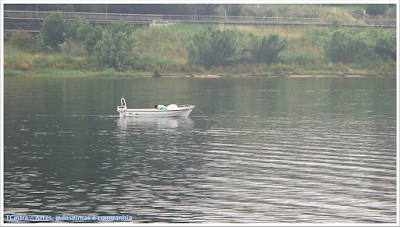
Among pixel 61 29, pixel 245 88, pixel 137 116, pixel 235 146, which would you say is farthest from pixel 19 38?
pixel 235 146

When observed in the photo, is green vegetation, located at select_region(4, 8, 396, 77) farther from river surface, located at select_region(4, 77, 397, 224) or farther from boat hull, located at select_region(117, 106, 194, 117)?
boat hull, located at select_region(117, 106, 194, 117)

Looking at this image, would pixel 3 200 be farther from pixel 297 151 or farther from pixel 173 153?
pixel 297 151

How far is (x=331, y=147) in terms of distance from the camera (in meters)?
33.4

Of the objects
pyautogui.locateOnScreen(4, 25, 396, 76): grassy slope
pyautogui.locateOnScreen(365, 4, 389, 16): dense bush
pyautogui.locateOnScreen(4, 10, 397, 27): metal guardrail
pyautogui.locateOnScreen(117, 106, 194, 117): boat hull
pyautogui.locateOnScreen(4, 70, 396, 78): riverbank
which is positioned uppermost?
pyautogui.locateOnScreen(365, 4, 389, 16): dense bush

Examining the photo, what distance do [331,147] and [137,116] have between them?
62.5 ft

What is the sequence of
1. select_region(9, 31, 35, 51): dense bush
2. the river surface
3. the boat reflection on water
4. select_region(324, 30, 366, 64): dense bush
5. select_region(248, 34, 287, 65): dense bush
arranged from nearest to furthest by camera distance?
the river surface
the boat reflection on water
select_region(9, 31, 35, 51): dense bush
select_region(248, 34, 287, 65): dense bush
select_region(324, 30, 366, 64): dense bush

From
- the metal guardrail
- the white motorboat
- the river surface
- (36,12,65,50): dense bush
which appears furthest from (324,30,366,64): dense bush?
the white motorboat

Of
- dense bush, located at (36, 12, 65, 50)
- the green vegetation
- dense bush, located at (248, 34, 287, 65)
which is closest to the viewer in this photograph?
the green vegetation

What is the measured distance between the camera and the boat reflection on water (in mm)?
42500

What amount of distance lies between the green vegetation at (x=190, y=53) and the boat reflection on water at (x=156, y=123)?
57.2 metres

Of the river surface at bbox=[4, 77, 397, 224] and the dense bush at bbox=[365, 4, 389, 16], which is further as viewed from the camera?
the dense bush at bbox=[365, 4, 389, 16]

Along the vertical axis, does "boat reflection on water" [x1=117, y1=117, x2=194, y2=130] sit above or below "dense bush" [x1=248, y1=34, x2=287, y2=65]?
below

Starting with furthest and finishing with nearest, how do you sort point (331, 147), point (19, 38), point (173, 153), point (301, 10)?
point (301, 10) → point (19, 38) → point (331, 147) → point (173, 153)

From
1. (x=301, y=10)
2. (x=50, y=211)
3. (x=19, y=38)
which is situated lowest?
(x=50, y=211)
